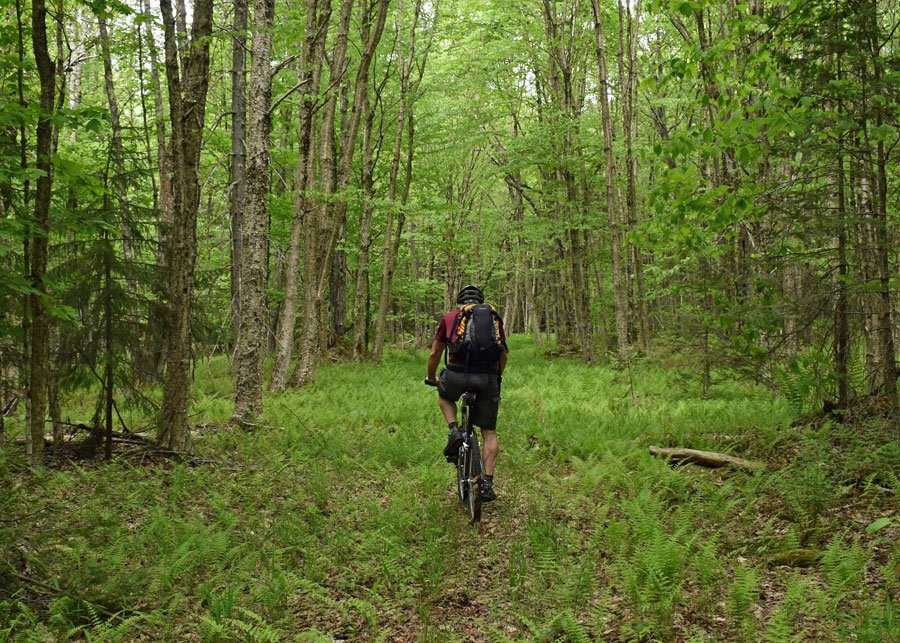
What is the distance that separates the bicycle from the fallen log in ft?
10.0

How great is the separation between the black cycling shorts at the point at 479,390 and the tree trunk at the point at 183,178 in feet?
13.7

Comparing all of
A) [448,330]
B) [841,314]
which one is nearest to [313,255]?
[448,330]

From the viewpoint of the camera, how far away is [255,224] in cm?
1095

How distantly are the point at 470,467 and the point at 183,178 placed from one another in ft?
18.0

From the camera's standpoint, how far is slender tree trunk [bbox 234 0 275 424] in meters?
10.8

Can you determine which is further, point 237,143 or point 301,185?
point 237,143

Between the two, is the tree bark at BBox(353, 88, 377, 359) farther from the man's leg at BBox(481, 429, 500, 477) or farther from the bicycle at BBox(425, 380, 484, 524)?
the man's leg at BBox(481, 429, 500, 477)

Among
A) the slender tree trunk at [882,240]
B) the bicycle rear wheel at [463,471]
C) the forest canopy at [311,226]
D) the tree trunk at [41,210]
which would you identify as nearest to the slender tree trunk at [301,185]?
the forest canopy at [311,226]

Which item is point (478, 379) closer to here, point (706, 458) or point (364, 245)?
point (706, 458)

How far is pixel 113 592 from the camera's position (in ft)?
16.5

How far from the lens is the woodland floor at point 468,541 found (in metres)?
4.43

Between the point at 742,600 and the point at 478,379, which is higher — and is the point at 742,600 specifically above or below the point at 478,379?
below

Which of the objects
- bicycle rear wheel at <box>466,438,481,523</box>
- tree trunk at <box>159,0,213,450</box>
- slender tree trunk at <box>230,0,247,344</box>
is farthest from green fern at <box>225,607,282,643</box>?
slender tree trunk at <box>230,0,247,344</box>

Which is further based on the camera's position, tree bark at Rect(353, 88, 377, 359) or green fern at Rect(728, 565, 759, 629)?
tree bark at Rect(353, 88, 377, 359)
